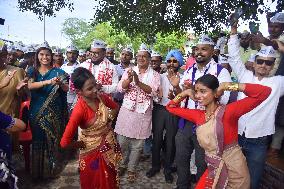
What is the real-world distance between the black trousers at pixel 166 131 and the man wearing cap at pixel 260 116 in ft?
5.54

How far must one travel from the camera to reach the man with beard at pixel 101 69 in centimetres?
581

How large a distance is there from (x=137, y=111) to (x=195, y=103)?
4.47 feet

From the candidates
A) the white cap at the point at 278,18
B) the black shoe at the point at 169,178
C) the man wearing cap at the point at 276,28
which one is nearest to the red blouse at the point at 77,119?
the black shoe at the point at 169,178

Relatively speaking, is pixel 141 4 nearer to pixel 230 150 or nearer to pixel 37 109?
pixel 37 109

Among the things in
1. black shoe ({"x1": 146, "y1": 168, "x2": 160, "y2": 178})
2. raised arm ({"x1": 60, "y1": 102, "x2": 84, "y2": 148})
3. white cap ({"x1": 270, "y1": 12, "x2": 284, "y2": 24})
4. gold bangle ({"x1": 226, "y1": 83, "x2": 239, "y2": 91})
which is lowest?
black shoe ({"x1": 146, "y1": 168, "x2": 160, "y2": 178})

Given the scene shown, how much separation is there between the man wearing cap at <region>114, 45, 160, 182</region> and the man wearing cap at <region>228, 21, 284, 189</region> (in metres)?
1.83

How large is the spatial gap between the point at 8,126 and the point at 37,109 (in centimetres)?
231

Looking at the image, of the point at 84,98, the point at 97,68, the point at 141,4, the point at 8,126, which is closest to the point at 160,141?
the point at 97,68

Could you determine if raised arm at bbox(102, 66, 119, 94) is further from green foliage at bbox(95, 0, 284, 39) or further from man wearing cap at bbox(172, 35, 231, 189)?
green foliage at bbox(95, 0, 284, 39)

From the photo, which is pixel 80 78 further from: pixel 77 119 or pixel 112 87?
pixel 112 87

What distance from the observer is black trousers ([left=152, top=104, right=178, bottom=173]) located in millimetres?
5715

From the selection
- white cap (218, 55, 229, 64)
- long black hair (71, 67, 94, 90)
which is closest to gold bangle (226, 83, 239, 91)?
long black hair (71, 67, 94, 90)

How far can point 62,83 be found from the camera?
17.1ft

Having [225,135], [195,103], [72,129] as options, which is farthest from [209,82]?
[72,129]
